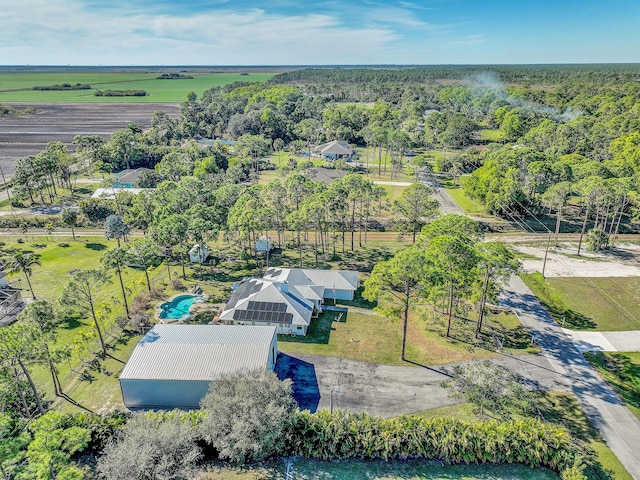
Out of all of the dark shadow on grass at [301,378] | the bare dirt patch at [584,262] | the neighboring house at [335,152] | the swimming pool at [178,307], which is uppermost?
the neighboring house at [335,152]

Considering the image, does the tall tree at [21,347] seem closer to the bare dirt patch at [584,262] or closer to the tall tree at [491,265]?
the tall tree at [491,265]

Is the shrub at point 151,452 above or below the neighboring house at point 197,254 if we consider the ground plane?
above

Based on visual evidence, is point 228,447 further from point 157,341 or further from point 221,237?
point 221,237

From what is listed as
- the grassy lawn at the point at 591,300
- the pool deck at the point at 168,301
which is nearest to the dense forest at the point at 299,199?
the pool deck at the point at 168,301

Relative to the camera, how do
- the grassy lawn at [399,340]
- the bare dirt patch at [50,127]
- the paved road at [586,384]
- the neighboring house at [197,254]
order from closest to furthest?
the paved road at [586,384]
the grassy lawn at [399,340]
the neighboring house at [197,254]
the bare dirt patch at [50,127]

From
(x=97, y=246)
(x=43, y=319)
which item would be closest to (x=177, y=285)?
(x=43, y=319)

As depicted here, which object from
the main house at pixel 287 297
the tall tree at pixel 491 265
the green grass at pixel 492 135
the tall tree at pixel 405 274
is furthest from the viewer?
the green grass at pixel 492 135

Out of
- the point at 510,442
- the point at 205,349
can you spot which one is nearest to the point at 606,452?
the point at 510,442

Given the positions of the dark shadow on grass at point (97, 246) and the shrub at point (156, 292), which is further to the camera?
the dark shadow on grass at point (97, 246)
